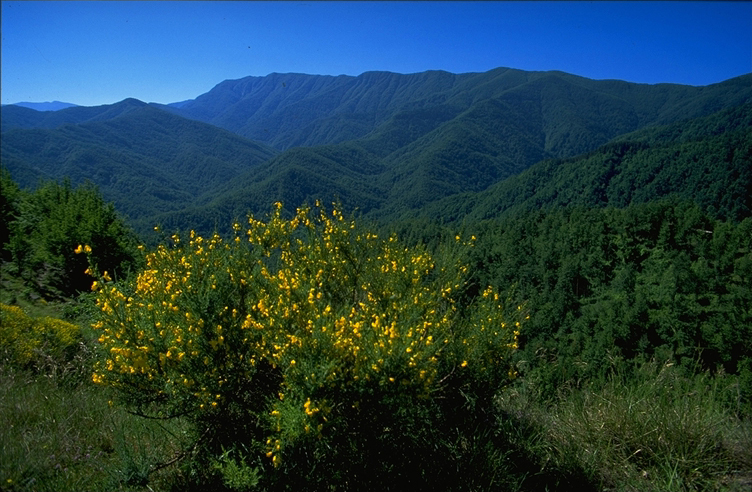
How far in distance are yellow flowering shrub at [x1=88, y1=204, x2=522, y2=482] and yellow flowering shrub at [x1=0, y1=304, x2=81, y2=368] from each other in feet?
6.98

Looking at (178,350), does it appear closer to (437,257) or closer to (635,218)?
(437,257)

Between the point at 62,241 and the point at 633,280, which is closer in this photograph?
the point at 62,241

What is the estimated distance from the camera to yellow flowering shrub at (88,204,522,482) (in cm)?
279

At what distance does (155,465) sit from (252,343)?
4.32ft

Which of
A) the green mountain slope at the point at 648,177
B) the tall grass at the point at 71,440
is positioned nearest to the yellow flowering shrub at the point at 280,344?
the tall grass at the point at 71,440

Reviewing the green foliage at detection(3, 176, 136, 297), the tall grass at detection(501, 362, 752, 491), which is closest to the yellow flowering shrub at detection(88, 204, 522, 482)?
the tall grass at detection(501, 362, 752, 491)

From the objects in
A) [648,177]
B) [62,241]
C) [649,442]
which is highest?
[648,177]

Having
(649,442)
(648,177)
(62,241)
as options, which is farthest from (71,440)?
(648,177)

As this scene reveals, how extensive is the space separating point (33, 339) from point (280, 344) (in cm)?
434

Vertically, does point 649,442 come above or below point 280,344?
below

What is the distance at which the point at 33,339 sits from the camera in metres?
5.24

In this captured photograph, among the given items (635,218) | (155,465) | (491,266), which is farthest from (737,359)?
(155,465)

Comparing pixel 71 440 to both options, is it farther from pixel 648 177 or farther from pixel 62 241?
pixel 648 177

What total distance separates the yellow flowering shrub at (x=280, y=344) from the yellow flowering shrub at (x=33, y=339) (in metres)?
2.13
